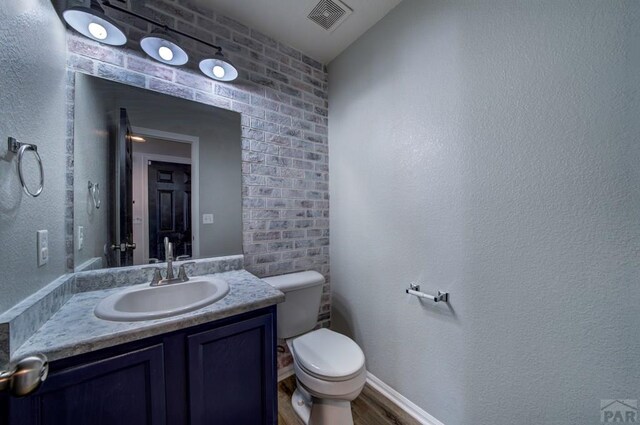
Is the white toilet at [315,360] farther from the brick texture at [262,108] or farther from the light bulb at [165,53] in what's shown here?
the light bulb at [165,53]

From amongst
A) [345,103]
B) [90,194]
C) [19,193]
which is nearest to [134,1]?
[90,194]

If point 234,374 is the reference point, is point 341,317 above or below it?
below

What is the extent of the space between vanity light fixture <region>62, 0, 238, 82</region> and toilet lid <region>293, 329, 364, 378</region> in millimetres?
1680

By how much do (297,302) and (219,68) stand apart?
154 centimetres

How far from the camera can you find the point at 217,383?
35.9 inches

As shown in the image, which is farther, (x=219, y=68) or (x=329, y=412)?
(x=219, y=68)

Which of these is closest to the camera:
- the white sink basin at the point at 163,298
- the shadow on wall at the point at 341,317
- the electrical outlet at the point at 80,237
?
the white sink basin at the point at 163,298

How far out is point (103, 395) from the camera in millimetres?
727

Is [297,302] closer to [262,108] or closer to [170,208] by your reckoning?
[170,208]

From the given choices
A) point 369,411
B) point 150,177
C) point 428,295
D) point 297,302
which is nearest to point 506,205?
point 428,295

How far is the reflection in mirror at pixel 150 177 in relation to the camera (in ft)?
3.81

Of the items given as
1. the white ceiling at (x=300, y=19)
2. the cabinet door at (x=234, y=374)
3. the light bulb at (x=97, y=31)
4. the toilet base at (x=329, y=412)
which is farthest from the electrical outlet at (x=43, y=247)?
the white ceiling at (x=300, y=19)

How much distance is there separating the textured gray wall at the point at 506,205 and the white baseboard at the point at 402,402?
0.04 metres

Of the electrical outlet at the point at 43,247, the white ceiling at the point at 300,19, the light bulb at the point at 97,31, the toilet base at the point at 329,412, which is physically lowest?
the toilet base at the point at 329,412
